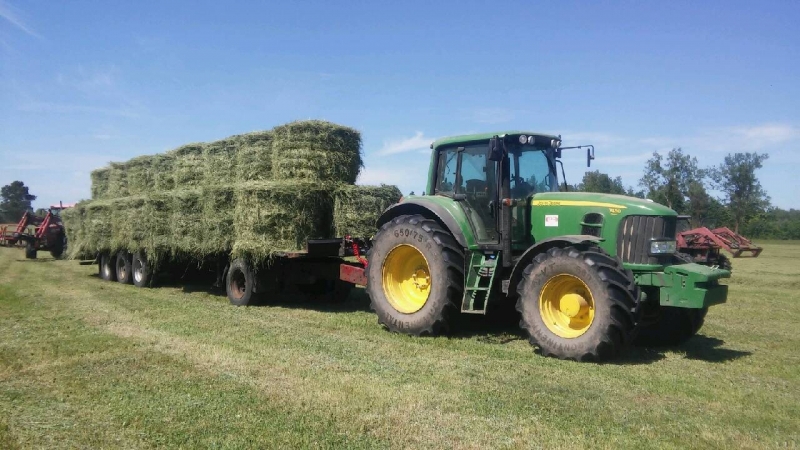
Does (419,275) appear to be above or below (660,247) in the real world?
below

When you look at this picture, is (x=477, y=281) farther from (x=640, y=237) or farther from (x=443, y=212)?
(x=640, y=237)

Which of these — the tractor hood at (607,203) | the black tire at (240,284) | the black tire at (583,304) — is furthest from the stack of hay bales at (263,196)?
the black tire at (583,304)

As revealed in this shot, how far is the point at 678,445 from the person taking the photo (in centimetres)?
409

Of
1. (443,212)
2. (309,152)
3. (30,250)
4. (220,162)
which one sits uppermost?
(309,152)

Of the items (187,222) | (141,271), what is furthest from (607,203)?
(141,271)

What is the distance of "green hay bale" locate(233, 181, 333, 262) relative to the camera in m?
9.89

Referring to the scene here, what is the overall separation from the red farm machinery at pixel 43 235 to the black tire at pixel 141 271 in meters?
11.6

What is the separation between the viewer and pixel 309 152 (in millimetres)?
10211

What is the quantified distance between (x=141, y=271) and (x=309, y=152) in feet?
20.3

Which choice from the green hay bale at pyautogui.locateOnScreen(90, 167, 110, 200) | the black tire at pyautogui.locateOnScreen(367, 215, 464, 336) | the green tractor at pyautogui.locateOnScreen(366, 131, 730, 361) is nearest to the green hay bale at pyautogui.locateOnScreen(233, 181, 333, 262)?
the green tractor at pyautogui.locateOnScreen(366, 131, 730, 361)

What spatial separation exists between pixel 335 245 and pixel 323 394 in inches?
203

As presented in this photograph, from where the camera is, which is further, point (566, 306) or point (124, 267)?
point (124, 267)

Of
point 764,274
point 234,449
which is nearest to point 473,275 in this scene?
point 234,449

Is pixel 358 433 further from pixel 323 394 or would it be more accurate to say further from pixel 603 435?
pixel 603 435
